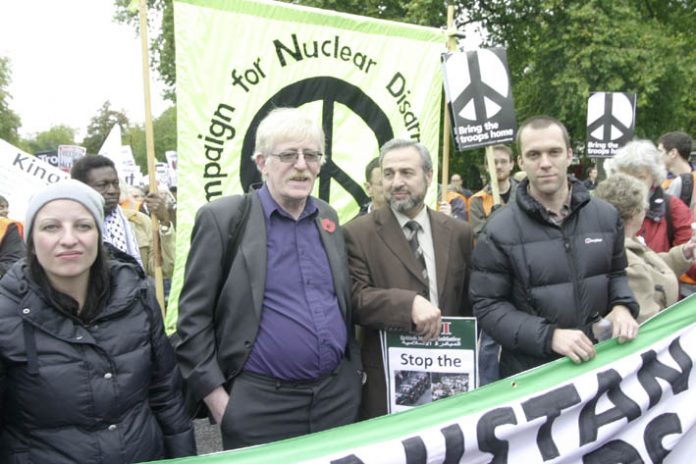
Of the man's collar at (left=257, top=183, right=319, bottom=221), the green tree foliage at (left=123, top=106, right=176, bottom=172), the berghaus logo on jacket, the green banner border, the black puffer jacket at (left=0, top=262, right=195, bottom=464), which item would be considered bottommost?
the black puffer jacket at (left=0, top=262, right=195, bottom=464)

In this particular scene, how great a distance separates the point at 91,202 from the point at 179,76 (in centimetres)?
197

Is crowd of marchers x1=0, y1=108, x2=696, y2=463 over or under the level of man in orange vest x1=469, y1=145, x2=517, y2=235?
under

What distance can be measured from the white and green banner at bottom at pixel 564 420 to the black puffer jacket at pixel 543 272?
15 centimetres

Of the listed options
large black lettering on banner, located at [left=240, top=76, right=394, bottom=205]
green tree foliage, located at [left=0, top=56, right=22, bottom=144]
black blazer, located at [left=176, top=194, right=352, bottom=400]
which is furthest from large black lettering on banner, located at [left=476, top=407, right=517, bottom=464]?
green tree foliage, located at [left=0, top=56, right=22, bottom=144]

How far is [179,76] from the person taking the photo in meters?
4.05

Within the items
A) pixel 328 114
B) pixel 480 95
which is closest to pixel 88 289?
pixel 328 114

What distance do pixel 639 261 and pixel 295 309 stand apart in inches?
62.5

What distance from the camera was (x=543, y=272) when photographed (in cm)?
261

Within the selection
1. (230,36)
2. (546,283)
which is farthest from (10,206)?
(546,283)

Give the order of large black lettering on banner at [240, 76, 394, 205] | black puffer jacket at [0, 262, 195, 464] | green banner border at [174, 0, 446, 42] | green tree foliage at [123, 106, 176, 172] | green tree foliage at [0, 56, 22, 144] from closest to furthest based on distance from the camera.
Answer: black puffer jacket at [0, 262, 195, 464] → green banner border at [174, 0, 446, 42] → large black lettering on banner at [240, 76, 394, 205] → green tree foliage at [0, 56, 22, 144] → green tree foliage at [123, 106, 176, 172]

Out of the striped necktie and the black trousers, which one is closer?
the black trousers

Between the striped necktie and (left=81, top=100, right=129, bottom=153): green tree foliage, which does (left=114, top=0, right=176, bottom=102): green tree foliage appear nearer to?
the striped necktie

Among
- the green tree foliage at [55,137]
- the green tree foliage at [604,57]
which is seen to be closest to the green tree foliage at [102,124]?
the green tree foliage at [55,137]

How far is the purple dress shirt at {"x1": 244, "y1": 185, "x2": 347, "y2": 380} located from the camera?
2555mm
